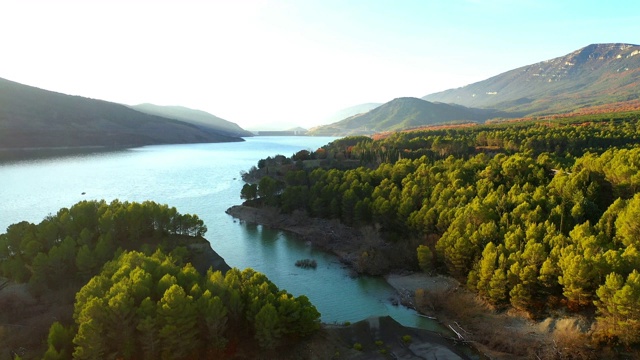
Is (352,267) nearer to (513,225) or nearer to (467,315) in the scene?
(467,315)

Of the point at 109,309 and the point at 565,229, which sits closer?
the point at 109,309

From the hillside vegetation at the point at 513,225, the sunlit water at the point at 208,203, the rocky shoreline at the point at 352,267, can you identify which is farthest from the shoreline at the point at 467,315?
the sunlit water at the point at 208,203

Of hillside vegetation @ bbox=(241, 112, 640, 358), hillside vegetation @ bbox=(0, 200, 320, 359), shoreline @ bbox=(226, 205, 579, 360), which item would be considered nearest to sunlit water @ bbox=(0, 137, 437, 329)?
shoreline @ bbox=(226, 205, 579, 360)

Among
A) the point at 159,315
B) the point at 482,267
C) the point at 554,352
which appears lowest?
the point at 554,352

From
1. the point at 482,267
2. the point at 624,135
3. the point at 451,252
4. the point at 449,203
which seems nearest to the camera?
the point at 482,267

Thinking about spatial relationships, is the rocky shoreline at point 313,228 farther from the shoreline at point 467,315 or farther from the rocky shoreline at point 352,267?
the shoreline at point 467,315

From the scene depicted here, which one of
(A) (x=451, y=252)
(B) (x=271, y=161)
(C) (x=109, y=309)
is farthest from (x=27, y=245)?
(B) (x=271, y=161)

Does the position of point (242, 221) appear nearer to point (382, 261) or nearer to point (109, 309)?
point (382, 261)
